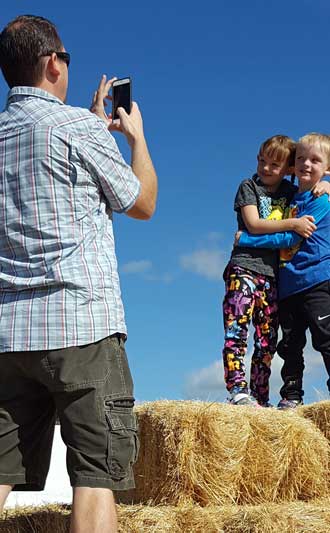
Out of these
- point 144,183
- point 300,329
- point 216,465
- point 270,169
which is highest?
point 270,169

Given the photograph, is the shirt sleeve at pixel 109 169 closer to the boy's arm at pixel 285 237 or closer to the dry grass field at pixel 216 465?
the dry grass field at pixel 216 465

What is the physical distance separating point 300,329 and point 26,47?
290cm

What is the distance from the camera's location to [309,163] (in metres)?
4.86

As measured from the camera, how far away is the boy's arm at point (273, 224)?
15.4ft

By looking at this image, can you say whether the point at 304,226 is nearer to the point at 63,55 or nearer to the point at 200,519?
the point at 200,519

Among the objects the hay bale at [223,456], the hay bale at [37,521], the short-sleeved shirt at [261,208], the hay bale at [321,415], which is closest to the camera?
the hay bale at [37,521]

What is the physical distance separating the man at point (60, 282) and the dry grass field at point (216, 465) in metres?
1.26

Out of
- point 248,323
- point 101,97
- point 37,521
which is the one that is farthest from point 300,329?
point 101,97

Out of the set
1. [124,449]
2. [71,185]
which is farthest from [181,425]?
[71,185]

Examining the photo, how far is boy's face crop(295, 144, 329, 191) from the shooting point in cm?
486

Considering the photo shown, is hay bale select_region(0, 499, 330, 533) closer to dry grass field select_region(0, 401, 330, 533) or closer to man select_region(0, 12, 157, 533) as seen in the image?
dry grass field select_region(0, 401, 330, 533)

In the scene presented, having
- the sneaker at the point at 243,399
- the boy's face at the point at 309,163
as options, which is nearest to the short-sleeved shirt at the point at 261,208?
the boy's face at the point at 309,163

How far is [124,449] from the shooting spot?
7.62 ft

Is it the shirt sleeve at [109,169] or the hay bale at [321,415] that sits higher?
the shirt sleeve at [109,169]
